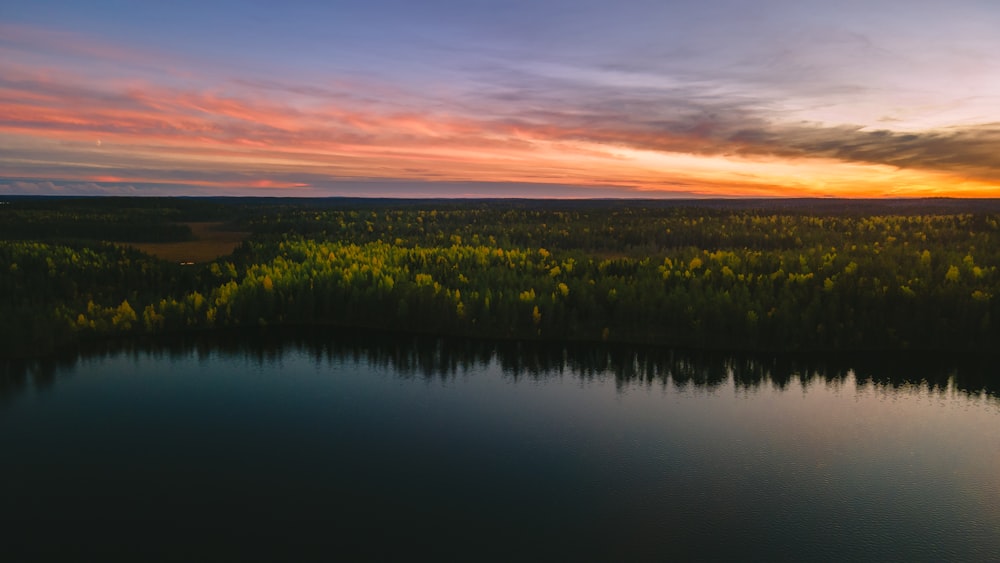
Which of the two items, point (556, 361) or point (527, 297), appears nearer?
point (556, 361)

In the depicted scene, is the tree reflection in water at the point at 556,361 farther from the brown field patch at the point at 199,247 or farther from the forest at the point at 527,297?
the brown field patch at the point at 199,247

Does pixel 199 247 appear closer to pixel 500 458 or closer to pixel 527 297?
pixel 527 297

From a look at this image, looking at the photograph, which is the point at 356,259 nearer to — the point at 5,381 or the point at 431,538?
the point at 5,381

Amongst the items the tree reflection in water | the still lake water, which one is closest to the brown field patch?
the tree reflection in water

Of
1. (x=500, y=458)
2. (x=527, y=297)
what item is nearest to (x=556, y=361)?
(x=527, y=297)

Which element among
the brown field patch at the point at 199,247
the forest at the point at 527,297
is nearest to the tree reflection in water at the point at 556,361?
the forest at the point at 527,297

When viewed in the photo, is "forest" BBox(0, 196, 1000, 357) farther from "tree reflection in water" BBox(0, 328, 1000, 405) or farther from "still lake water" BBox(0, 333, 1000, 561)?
"still lake water" BBox(0, 333, 1000, 561)
